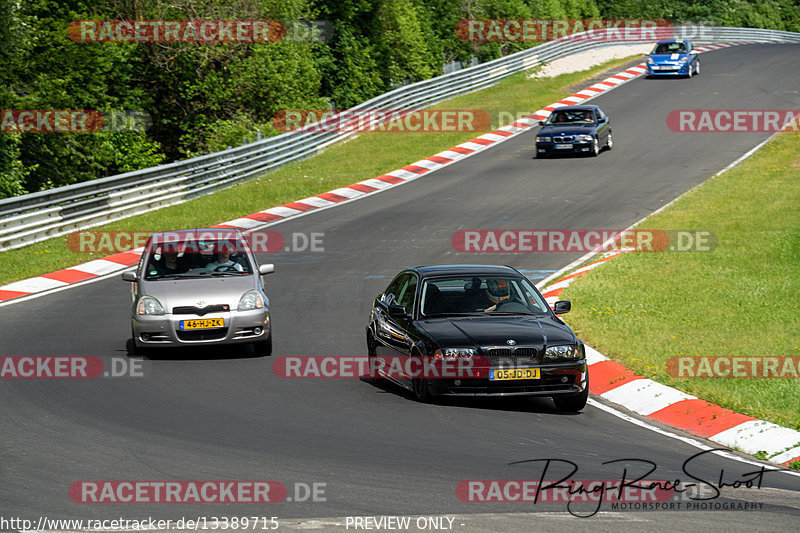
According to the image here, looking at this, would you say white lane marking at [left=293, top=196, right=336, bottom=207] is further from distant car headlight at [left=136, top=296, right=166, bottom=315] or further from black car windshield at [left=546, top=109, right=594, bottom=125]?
distant car headlight at [left=136, top=296, right=166, bottom=315]

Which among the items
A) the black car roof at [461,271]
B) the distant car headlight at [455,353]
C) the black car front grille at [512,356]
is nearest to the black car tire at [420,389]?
the distant car headlight at [455,353]

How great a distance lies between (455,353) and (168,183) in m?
19.0

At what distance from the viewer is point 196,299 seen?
44.6 feet

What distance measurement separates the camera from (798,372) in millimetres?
12172

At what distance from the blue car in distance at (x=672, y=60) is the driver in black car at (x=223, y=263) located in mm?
35041

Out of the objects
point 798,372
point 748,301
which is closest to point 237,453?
point 798,372

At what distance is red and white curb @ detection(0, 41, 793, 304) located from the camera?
65.2ft

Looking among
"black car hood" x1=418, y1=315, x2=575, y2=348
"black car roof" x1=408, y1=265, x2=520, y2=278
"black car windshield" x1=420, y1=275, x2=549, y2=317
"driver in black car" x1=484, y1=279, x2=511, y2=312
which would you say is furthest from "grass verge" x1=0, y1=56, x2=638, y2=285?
"black car hood" x1=418, y1=315, x2=575, y2=348

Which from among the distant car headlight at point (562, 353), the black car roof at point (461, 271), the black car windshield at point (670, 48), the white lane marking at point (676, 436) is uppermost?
the black car windshield at point (670, 48)

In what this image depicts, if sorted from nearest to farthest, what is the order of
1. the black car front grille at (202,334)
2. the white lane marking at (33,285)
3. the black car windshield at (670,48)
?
the black car front grille at (202,334)
the white lane marking at (33,285)
the black car windshield at (670,48)

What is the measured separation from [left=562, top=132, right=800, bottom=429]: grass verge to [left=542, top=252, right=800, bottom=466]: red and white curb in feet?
0.58

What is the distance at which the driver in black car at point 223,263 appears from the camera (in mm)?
14508

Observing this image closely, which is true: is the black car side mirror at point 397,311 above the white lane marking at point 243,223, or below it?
above

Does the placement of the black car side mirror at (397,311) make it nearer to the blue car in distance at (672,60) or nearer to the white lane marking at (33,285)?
the white lane marking at (33,285)
